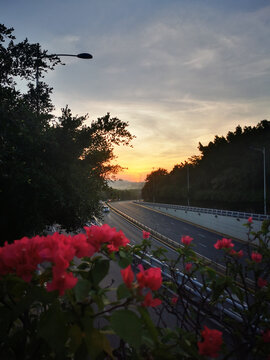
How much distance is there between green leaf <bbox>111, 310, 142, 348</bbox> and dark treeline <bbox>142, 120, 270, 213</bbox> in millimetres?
37812

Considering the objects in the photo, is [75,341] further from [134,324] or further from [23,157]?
[23,157]

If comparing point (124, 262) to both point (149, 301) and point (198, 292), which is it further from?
point (198, 292)

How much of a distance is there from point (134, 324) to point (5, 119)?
7575 mm

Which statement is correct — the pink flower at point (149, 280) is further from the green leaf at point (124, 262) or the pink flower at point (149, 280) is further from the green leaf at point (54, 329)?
the green leaf at point (54, 329)

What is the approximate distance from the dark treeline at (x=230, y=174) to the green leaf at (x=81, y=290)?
1488 inches

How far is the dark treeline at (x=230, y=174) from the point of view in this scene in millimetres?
42375

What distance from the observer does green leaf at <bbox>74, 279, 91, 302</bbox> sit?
1101 millimetres

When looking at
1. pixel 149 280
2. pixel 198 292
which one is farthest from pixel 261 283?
pixel 149 280

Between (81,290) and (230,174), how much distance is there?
166ft

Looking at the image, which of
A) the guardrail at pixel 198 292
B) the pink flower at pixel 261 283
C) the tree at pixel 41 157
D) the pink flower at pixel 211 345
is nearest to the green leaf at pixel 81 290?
the pink flower at pixel 211 345

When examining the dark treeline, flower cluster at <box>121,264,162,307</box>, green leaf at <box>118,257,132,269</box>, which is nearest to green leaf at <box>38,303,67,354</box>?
flower cluster at <box>121,264,162,307</box>

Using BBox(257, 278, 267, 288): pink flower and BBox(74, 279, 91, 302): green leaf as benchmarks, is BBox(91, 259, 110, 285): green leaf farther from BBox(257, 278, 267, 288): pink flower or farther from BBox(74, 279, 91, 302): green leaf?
BBox(257, 278, 267, 288): pink flower

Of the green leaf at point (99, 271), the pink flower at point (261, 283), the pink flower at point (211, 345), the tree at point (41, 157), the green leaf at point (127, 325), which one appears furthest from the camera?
the tree at point (41, 157)

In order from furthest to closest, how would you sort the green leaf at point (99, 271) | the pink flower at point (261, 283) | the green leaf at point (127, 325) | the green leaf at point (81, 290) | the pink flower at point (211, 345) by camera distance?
the pink flower at point (261, 283) → the pink flower at point (211, 345) → the green leaf at point (99, 271) → the green leaf at point (81, 290) → the green leaf at point (127, 325)
